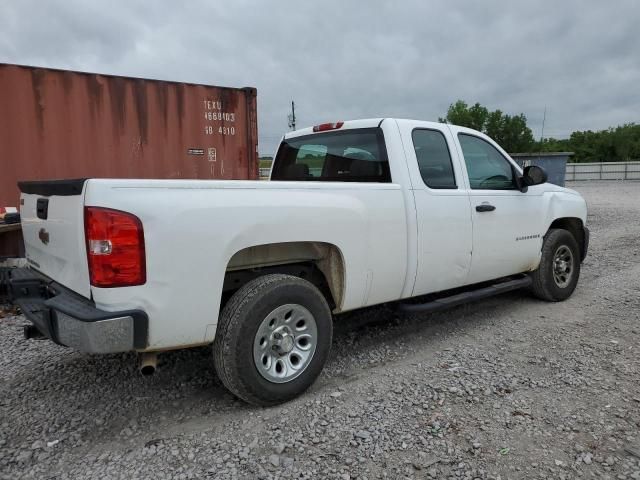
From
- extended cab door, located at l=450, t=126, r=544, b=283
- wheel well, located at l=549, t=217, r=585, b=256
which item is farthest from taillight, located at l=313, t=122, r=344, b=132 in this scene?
wheel well, located at l=549, t=217, r=585, b=256

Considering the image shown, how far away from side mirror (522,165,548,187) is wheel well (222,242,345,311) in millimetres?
2411

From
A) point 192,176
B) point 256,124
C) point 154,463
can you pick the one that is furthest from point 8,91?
point 154,463

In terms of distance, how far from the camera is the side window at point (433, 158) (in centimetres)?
396

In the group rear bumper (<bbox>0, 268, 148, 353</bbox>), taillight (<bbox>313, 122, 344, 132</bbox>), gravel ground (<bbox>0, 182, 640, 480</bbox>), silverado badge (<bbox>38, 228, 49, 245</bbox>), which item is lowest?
gravel ground (<bbox>0, 182, 640, 480</bbox>)

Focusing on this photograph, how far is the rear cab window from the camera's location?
390 centimetres

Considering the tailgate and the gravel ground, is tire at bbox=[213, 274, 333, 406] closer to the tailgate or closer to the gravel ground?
the gravel ground

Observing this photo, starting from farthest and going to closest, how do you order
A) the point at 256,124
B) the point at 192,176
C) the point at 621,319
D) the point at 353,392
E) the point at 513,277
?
the point at 256,124 < the point at 192,176 < the point at 513,277 < the point at 621,319 < the point at 353,392

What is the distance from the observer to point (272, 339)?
3061 mm

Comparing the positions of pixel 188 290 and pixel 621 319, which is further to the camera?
pixel 621 319

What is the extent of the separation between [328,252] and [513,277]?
2795 mm

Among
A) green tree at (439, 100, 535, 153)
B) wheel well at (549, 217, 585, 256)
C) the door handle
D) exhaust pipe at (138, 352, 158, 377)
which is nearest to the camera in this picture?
exhaust pipe at (138, 352, 158, 377)

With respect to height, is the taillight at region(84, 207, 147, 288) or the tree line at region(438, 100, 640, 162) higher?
the tree line at region(438, 100, 640, 162)

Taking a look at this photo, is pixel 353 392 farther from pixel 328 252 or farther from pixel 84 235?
pixel 84 235

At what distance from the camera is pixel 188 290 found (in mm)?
2652
